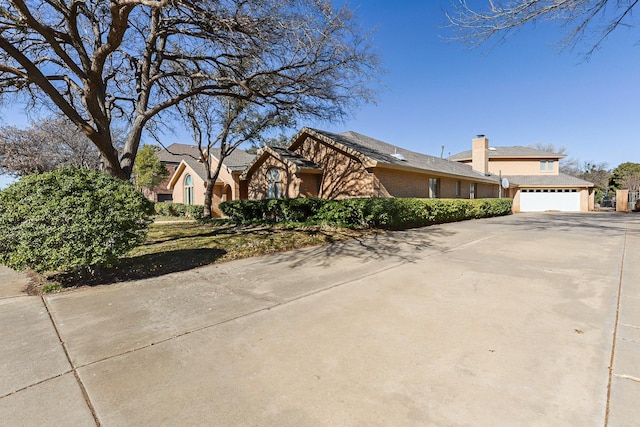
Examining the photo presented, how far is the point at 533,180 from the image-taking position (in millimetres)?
31750

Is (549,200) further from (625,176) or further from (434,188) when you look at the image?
(434,188)

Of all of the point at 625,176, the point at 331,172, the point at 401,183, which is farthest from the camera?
the point at 625,176

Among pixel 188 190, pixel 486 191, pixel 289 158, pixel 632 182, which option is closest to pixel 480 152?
pixel 486 191

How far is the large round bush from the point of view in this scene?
5.09m

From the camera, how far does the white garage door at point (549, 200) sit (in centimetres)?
2992

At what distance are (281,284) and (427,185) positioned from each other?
1560cm

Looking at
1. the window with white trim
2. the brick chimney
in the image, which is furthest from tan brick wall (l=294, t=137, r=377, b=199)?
the brick chimney

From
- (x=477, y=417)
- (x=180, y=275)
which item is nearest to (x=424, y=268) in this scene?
(x=477, y=417)

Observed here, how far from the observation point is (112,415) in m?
2.24

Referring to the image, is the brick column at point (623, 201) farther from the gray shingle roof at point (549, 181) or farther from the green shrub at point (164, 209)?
the green shrub at point (164, 209)

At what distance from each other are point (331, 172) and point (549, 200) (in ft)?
86.6

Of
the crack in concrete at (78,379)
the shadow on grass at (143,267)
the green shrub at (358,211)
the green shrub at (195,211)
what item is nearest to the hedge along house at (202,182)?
the green shrub at (195,211)

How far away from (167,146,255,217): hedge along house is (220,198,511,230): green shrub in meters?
5.49

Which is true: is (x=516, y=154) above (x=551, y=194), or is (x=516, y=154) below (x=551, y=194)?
above
